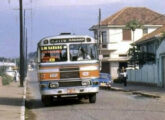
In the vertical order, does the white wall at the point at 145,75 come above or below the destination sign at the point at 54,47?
below

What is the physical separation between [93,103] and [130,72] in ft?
96.0

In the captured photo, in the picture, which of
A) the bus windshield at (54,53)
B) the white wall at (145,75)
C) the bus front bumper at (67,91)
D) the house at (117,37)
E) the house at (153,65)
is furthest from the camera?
the house at (117,37)

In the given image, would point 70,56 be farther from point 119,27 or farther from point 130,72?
point 119,27

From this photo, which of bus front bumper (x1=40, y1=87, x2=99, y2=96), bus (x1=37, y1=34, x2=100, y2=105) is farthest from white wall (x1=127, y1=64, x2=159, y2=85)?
bus front bumper (x1=40, y1=87, x2=99, y2=96)

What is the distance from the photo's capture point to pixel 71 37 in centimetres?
2241

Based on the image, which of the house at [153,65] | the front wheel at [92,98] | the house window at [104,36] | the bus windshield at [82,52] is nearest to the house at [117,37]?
the house window at [104,36]

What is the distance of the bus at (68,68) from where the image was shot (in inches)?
853

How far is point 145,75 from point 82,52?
22603 mm

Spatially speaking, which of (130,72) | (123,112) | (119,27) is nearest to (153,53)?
(130,72)

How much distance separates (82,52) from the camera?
22234 millimetres

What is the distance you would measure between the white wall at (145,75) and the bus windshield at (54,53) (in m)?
18.5

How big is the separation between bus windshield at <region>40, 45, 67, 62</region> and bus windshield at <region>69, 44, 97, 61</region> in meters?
0.36

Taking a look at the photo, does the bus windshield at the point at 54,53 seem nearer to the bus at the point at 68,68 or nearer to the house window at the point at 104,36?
the bus at the point at 68,68

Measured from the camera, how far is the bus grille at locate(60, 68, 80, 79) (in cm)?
2169
